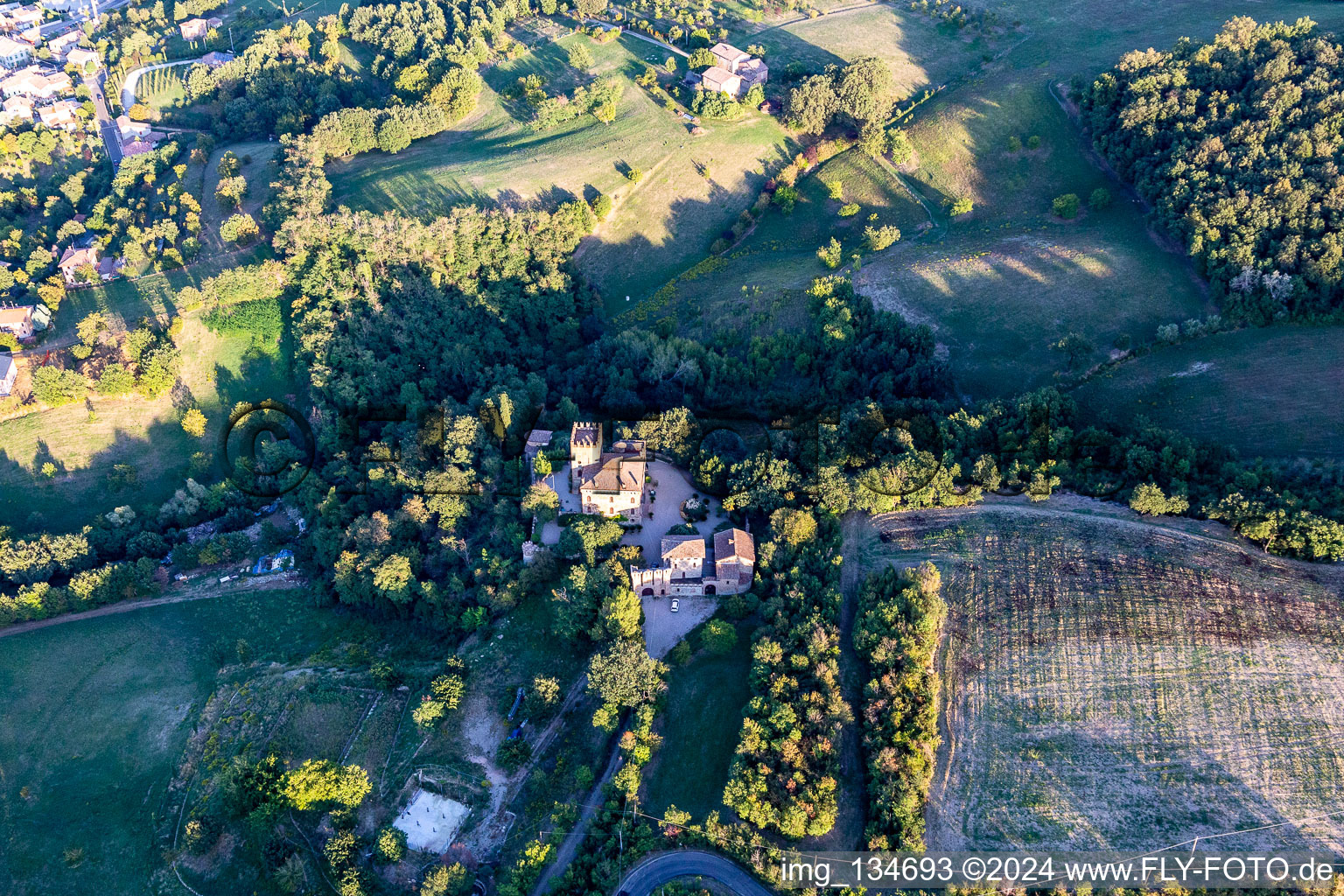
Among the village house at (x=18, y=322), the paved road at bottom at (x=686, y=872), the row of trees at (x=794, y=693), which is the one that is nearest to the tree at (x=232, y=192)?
the village house at (x=18, y=322)

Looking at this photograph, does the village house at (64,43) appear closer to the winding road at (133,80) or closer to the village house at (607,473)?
the winding road at (133,80)

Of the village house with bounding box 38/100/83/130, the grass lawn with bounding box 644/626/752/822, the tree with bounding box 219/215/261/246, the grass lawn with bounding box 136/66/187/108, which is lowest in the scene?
the grass lawn with bounding box 644/626/752/822

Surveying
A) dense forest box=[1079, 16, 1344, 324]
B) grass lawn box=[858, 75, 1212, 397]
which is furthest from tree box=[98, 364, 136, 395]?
dense forest box=[1079, 16, 1344, 324]

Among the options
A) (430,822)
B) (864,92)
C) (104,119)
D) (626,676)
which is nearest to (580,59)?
(864,92)

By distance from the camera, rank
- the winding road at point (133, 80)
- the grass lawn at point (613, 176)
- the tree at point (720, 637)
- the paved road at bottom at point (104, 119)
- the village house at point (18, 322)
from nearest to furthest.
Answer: the tree at point (720, 637)
the village house at point (18, 322)
the grass lawn at point (613, 176)
the paved road at bottom at point (104, 119)
the winding road at point (133, 80)

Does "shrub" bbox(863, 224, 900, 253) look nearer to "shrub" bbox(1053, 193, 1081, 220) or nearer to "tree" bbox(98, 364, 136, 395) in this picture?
"shrub" bbox(1053, 193, 1081, 220)

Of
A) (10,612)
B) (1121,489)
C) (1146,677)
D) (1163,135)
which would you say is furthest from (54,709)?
(1163,135)
